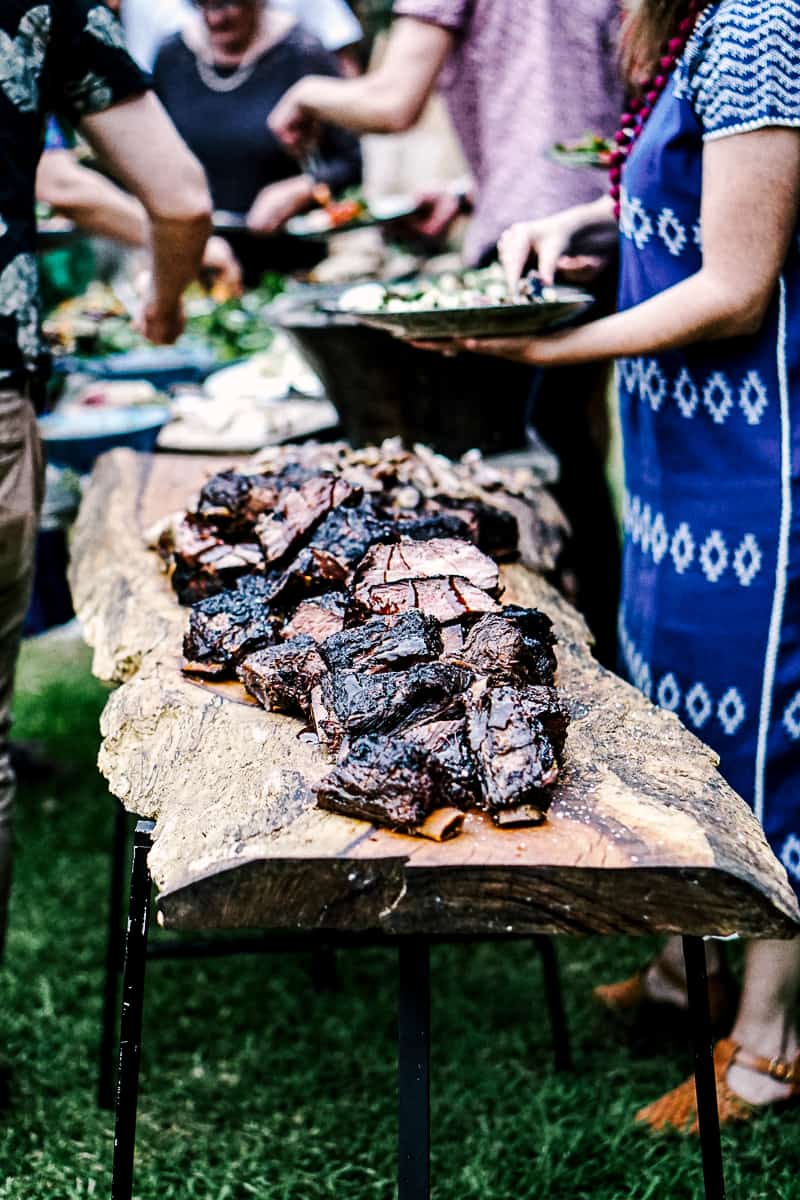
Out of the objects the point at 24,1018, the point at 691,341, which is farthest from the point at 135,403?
the point at 691,341

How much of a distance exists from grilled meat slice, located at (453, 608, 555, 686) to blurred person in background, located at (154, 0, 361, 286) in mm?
4403

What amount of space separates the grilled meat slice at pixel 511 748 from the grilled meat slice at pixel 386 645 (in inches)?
4.5

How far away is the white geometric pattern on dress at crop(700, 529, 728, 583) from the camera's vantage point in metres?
2.28

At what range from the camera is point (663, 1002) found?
9.75 ft

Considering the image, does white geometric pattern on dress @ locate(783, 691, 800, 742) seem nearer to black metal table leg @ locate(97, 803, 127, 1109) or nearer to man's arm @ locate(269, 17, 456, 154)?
black metal table leg @ locate(97, 803, 127, 1109)

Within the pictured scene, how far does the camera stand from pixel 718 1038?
2.86m

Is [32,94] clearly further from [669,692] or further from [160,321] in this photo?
[669,692]

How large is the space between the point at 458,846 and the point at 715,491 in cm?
116

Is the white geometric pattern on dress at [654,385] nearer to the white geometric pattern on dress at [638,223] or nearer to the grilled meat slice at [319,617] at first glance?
the white geometric pattern on dress at [638,223]

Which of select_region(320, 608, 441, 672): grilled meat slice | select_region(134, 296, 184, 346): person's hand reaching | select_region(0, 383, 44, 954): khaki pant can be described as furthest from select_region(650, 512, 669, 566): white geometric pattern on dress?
select_region(134, 296, 184, 346): person's hand reaching

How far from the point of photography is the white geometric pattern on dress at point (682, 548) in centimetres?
234

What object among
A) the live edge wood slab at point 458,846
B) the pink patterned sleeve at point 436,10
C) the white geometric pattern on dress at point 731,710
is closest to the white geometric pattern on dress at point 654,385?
the white geometric pattern on dress at point 731,710

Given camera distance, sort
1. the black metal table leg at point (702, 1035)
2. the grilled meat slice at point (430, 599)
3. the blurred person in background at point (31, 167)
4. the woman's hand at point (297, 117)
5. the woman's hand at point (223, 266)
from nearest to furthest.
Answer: the black metal table leg at point (702, 1035) → the grilled meat slice at point (430, 599) → the blurred person in background at point (31, 167) → the woman's hand at point (297, 117) → the woman's hand at point (223, 266)

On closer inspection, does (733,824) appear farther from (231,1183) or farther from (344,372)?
(344,372)
